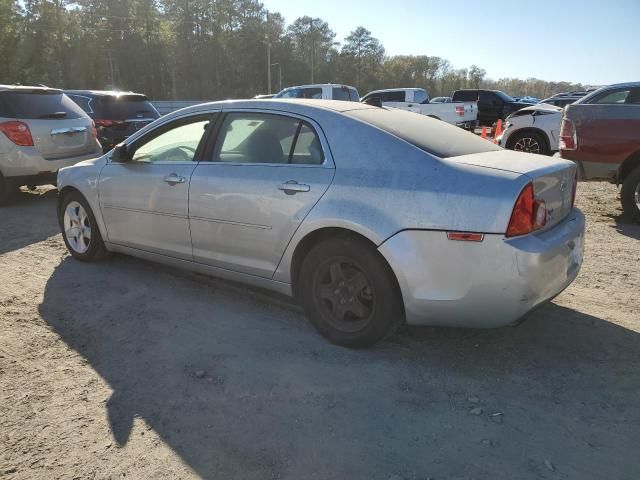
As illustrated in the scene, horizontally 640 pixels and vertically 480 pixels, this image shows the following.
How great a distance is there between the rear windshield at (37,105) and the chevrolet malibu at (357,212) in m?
4.17

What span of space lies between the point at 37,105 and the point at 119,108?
3.28 meters

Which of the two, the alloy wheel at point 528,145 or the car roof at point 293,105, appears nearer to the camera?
the car roof at point 293,105

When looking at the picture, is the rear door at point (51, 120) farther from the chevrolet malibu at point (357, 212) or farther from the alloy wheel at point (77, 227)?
the chevrolet malibu at point (357, 212)

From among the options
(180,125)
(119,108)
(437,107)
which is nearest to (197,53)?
(437,107)

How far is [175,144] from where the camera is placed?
4.30 metres

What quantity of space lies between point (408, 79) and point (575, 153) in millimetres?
95172

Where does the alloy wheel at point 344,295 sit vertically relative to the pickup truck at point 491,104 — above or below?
below

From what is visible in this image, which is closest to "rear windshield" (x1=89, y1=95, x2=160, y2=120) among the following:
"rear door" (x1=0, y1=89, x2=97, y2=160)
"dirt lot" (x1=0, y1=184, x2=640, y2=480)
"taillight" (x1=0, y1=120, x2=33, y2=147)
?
"rear door" (x1=0, y1=89, x2=97, y2=160)

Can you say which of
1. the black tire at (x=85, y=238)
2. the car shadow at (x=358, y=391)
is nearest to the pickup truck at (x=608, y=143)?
the car shadow at (x=358, y=391)

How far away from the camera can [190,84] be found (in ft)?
259

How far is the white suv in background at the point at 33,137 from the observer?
7.37 m

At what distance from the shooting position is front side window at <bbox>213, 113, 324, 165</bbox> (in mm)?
3506

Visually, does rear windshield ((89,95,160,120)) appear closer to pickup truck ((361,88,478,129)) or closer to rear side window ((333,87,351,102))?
rear side window ((333,87,351,102))

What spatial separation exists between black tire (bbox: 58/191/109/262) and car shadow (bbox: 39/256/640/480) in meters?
0.90
